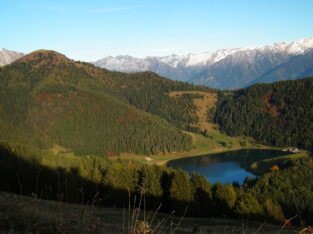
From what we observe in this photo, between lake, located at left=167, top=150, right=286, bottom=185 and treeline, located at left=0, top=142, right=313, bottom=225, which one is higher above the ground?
treeline, located at left=0, top=142, right=313, bottom=225

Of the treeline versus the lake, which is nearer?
the treeline

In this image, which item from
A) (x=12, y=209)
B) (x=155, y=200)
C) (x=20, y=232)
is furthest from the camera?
(x=155, y=200)

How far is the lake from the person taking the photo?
146 m

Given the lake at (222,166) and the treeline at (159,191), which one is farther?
the lake at (222,166)

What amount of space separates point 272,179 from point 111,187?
6790cm

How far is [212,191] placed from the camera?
67.4 meters

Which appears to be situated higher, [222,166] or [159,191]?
[159,191]

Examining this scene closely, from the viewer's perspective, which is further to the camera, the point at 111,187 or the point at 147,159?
the point at 147,159

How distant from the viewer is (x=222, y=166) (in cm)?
17012

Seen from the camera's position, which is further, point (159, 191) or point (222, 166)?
point (222, 166)

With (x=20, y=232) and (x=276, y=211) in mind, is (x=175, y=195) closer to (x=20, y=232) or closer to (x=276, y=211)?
(x=276, y=211)

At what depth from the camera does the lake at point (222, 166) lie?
146 meters

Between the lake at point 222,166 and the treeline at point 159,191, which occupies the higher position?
the treeline at point 159,191

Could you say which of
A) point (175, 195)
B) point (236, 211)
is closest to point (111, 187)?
point (175, 195)
